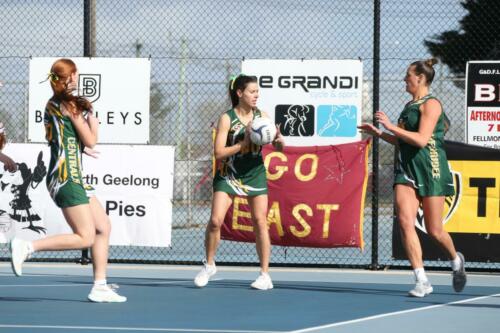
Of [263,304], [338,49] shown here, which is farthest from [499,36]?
[263,304]

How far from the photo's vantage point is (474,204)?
13.5 metres

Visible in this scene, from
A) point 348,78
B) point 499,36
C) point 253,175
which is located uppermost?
point 499,36

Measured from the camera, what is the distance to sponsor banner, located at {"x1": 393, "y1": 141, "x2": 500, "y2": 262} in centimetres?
1348

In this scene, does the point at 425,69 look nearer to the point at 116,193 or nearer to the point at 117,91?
the point at 117,91

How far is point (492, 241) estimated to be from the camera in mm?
13547

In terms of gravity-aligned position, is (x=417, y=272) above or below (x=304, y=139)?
below

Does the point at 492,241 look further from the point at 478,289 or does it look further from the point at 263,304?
the point at 263,304

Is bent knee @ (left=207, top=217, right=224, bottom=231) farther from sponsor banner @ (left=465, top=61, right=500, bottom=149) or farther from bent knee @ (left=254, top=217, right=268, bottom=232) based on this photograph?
sponsor banner @ (left=465, top=61, right=500, bottom=149)

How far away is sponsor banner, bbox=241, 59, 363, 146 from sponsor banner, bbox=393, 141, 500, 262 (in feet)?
3.83

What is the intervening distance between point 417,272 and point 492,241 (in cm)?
286

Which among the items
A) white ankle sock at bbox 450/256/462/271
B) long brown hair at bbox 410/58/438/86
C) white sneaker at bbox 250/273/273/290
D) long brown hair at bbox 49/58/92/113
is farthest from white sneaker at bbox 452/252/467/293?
long brown hair at bbox 49/58/92/113

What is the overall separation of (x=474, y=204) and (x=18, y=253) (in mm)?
5672

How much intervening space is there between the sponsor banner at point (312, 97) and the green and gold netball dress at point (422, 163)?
264 cm

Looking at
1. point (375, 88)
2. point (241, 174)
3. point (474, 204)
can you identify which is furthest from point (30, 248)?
point (474, 204)
